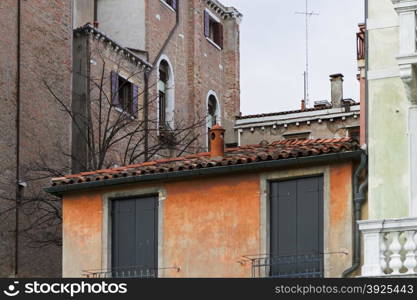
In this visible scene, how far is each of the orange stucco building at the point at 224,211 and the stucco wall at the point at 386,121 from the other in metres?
0.47

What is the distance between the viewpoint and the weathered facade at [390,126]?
65.5 ft

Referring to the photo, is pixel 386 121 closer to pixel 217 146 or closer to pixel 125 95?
pixel 217 146

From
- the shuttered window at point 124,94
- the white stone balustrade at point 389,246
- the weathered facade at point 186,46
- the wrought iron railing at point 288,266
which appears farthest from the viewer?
the weathered facade at point 186,46

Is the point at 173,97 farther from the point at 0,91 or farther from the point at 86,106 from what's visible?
the point at 0,91

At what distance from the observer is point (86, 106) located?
3722cm

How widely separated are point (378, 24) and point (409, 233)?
4.05 m

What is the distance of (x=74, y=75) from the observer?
37375 millimetres

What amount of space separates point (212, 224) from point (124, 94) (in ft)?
55.6

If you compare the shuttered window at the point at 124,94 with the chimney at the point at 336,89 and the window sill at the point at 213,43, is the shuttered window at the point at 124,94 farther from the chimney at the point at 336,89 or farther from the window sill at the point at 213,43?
the window sill at the point at 213,43

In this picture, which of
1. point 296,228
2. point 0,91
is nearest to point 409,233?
point 296,228

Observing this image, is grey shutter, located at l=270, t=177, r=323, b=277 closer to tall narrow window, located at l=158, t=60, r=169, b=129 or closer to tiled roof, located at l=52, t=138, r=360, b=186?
tiled roof, located at l=52, t=138, r=360, b=186

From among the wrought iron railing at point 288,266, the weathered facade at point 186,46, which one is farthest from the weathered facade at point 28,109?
the wrought iron railing at point 288,266

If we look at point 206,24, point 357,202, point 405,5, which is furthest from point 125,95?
point 405,5

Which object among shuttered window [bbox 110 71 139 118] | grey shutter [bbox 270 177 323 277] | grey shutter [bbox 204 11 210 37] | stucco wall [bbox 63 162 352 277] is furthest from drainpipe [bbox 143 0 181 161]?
grey shutter [bbox 270 177 323 277]
